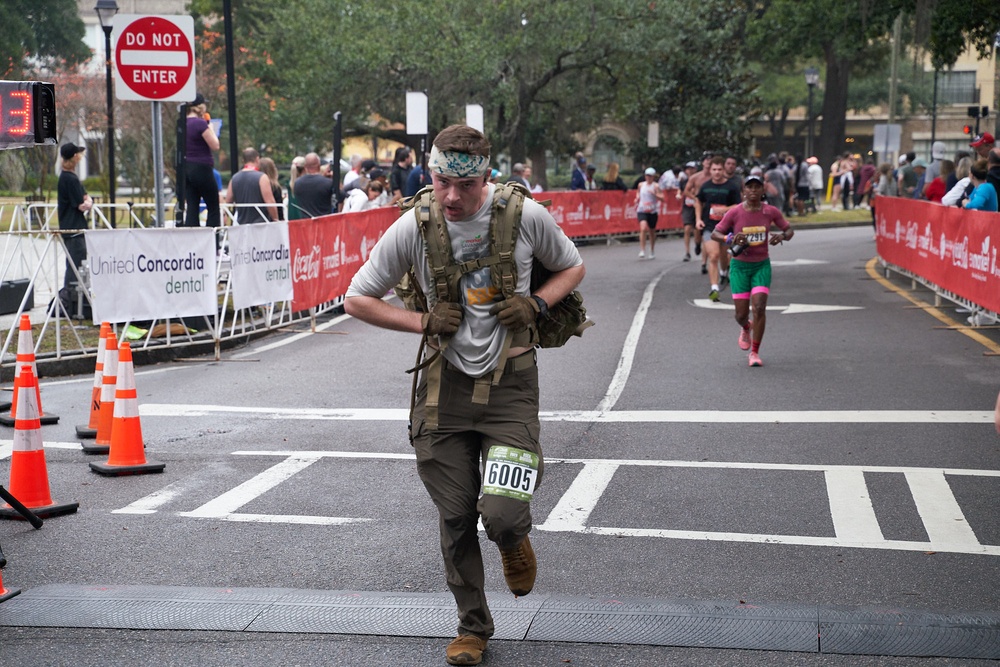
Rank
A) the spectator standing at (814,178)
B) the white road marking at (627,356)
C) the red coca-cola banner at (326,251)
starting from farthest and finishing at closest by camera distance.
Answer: the spectator standing at (814,178)
the red coca-cola banner at (326,251)
the white road marking at (627,356)

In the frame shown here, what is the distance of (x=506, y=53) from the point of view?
3519 cm

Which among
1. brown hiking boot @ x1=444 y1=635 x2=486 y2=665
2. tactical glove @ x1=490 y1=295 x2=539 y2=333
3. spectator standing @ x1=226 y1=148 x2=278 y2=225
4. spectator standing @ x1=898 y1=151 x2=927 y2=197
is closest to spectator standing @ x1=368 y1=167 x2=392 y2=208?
spectator standing @ x1=226 y1=148 x2=278 y2=225

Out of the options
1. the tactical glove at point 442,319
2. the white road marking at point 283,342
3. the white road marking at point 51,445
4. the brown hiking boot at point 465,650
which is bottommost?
the white road marking at point 283,342

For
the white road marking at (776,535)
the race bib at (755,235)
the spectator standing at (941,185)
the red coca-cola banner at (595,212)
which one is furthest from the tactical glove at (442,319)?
the red coca-cola banner at (595,212)

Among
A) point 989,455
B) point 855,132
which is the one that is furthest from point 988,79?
point 989,455

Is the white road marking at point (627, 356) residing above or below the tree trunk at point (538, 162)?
below

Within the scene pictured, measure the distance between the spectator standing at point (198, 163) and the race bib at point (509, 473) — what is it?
411 inches

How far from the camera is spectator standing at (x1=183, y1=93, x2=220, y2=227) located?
14305 millimetres

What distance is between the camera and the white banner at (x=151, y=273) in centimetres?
1127

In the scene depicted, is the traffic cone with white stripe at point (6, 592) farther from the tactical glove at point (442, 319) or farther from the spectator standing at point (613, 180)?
the spectator standing at point (613, 180)

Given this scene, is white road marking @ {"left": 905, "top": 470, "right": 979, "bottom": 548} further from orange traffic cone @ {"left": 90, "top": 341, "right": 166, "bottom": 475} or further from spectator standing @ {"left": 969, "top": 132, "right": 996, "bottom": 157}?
spectator standing @ {"left": 969, "top": 132, "right": 996, "bottom": 157}

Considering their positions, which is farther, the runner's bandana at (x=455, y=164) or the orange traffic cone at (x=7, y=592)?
the orange traffic cone at (x=7, y=592)

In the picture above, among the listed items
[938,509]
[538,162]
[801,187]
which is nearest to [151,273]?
[938,509]

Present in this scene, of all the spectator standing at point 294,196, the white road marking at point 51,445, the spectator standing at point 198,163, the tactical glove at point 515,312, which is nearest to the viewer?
the tactical glove at point 515,312
